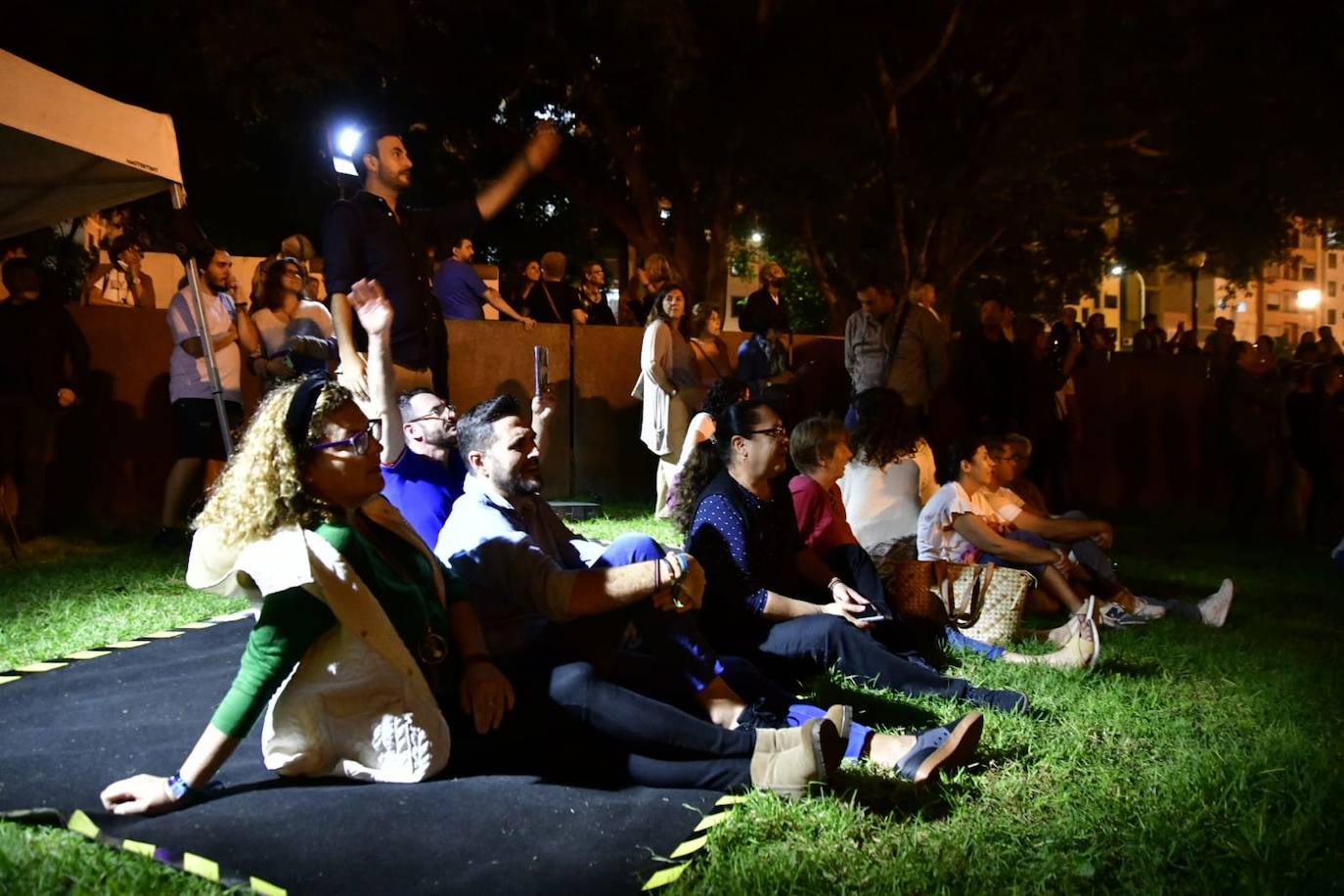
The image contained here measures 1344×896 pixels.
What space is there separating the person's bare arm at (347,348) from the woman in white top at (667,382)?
518 cm

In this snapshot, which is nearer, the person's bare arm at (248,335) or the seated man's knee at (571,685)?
the seated man's knee at (571,685)

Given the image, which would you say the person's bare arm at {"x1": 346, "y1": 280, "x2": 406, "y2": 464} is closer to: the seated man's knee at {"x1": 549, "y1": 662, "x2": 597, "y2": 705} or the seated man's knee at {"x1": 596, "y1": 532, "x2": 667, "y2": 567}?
the seated man's knee at {"x1": 596, "y1": 532, "x2": 667, "y2": 567}

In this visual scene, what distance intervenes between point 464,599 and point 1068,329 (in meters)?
10.2

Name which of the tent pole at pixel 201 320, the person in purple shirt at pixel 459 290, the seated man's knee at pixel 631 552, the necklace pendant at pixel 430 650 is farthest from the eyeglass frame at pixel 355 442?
the person in purple shirt at pixel 459 290

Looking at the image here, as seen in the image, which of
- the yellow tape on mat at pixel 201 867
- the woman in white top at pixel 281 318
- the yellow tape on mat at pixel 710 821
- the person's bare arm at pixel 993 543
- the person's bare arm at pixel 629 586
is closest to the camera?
the yellow tape on mat at pixel 201 867

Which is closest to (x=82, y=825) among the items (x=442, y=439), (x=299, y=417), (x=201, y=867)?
(x=201, y=867)

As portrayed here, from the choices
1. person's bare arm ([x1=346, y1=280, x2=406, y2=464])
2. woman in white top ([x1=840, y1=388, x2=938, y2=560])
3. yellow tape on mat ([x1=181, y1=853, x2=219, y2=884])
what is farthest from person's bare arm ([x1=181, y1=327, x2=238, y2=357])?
yellow tape on mat ([x1=181, y1=853, x2=219, y2=884])

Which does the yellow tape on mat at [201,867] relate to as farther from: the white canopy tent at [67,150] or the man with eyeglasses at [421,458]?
the white canopy tent at [67,150]

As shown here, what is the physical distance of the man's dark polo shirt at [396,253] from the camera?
553 centimetres

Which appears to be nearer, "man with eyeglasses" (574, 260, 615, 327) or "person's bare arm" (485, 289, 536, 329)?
"person's bare arm" (485, 289, 536, 329)

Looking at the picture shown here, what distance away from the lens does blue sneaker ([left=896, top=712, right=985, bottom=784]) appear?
399 centimetres

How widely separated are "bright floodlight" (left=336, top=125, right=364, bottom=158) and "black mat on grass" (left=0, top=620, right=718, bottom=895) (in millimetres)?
2658

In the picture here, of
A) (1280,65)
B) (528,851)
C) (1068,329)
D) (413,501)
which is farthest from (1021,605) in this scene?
(1280,65)

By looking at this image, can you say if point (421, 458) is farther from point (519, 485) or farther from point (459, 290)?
point (459, 290)
